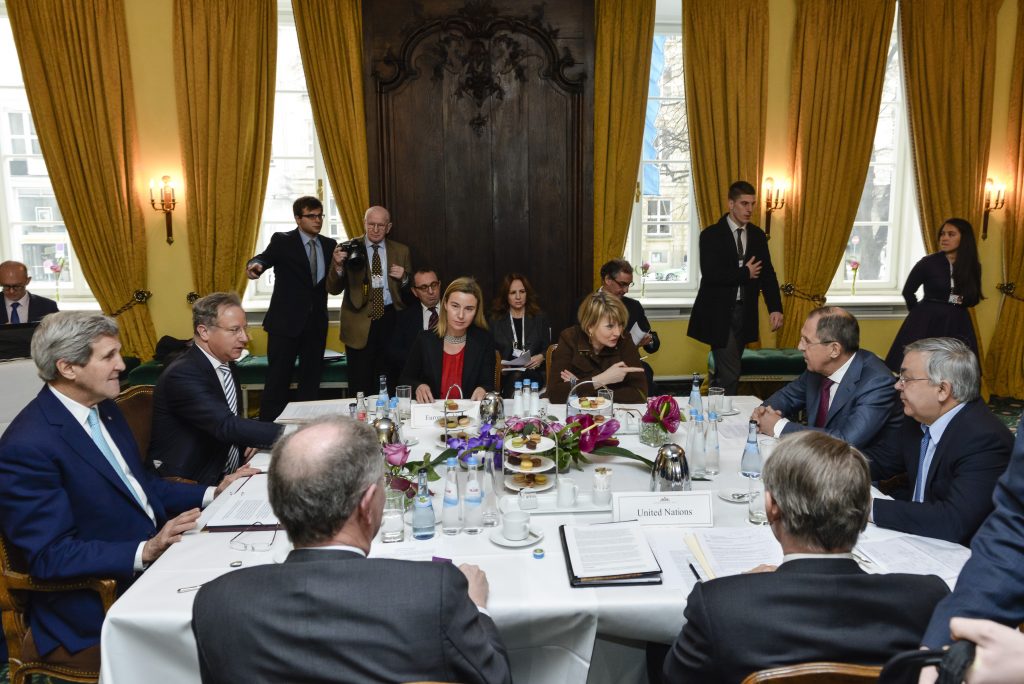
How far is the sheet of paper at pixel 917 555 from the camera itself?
6.74 ft

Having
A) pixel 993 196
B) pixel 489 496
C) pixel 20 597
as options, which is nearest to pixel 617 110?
pixel 993 196

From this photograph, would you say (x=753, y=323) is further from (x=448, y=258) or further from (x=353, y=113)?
(x=353, y=113)

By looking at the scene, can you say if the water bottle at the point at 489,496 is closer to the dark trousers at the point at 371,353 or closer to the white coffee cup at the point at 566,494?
the white coffee cup at the point at 566,494

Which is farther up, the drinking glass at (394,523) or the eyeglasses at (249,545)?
the drinking glass at (394,523)

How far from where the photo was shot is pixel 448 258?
664cm

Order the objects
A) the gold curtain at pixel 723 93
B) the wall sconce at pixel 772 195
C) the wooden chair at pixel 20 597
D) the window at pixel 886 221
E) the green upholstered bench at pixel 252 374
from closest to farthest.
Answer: the wooden chair at pixel 20 597, the green upholstered bench at pixel 252 374, the gold curtain at pixel 723 93, the wall sconce at pixel 772 195, the window at pixel 886 221

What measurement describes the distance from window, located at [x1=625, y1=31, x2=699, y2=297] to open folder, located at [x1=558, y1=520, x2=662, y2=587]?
17.5ft

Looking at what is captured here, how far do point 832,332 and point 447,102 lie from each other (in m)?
4.24

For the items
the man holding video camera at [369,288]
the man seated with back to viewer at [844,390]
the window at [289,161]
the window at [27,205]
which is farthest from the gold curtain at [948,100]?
the window at [27,205]

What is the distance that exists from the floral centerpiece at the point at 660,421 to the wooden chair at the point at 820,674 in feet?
5.61

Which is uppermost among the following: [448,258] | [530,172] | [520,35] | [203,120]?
[520,35]

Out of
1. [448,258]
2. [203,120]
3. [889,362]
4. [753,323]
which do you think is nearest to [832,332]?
[753,323]

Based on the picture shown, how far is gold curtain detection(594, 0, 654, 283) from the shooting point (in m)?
6.56

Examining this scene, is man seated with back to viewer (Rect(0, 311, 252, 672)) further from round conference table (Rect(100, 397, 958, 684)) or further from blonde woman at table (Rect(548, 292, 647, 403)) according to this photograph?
blonde woman at table (Rect(548, 292, 647, 403))
